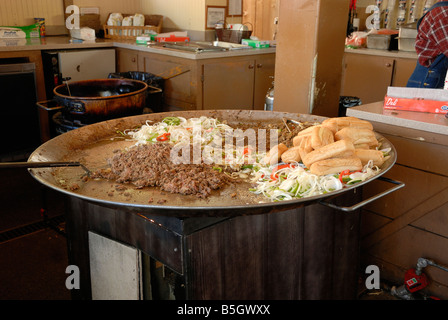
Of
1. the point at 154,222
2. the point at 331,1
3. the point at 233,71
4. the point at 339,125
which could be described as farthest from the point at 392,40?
the point at 154,222

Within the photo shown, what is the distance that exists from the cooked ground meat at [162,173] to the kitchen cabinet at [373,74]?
404 centimetres

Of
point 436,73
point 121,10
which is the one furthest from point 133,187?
point 121,10

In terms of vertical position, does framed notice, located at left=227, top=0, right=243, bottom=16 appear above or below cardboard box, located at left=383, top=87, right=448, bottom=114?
above

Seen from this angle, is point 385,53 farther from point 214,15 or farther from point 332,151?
point 332,151

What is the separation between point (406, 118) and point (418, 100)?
0.20 meters

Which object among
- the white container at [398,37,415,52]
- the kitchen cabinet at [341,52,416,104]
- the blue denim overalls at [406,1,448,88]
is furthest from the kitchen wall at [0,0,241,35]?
the blue denim overalls at [406,1,448,88]

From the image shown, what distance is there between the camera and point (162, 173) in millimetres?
1675

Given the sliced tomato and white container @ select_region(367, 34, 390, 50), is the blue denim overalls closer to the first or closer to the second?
white container @ select_region(367, 34, 390, 50)

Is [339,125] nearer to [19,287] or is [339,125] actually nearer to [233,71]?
[19,287]

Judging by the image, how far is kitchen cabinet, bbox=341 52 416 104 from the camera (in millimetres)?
5023

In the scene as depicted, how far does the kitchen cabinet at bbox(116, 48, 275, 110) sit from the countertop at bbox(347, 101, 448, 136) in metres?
2.19

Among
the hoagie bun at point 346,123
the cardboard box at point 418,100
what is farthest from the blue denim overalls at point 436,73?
the hoagie bun at point 346,123

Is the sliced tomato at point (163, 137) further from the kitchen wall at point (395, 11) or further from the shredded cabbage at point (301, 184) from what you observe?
the kitchen wall at point (395, 11)

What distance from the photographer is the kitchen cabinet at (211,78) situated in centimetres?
432
